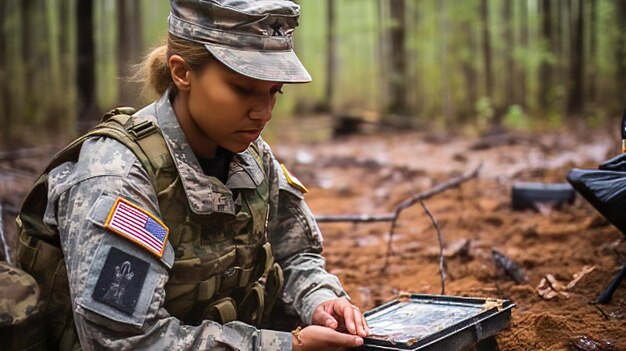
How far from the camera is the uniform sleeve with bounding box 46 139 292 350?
6.41ft

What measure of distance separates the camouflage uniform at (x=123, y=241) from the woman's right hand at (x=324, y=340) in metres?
0.05

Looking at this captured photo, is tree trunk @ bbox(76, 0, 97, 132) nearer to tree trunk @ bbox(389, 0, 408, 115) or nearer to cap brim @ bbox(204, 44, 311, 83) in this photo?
cap brim @ bbox(204, 44, 311, 83)

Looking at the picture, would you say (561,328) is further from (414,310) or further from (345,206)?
(345,206)

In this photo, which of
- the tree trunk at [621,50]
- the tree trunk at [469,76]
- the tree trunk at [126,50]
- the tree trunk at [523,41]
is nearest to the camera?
the tree trunk at [126,50]

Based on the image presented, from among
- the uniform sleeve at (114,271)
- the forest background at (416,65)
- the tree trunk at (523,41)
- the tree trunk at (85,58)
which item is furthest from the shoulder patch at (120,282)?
the tree trunk at (523,41)

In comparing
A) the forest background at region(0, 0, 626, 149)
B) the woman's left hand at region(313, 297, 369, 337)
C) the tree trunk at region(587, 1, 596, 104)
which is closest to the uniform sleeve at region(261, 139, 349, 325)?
the woman's left hand at region(313, 297, 369, 337)

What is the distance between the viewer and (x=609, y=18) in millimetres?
21203

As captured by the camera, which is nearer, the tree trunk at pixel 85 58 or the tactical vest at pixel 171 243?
the tactical vest at pixel 171 243

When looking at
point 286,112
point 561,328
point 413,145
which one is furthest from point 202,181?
point 286,112

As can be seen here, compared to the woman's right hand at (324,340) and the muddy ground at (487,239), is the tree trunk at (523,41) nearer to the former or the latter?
the muddy ground at (487,239)

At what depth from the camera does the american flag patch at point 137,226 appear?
6.50 feet

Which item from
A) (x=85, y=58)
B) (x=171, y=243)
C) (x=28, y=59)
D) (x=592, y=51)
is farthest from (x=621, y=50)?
(x=171, y=243)

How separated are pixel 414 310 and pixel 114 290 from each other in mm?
1204

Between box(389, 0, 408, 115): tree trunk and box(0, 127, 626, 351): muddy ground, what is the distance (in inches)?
291
